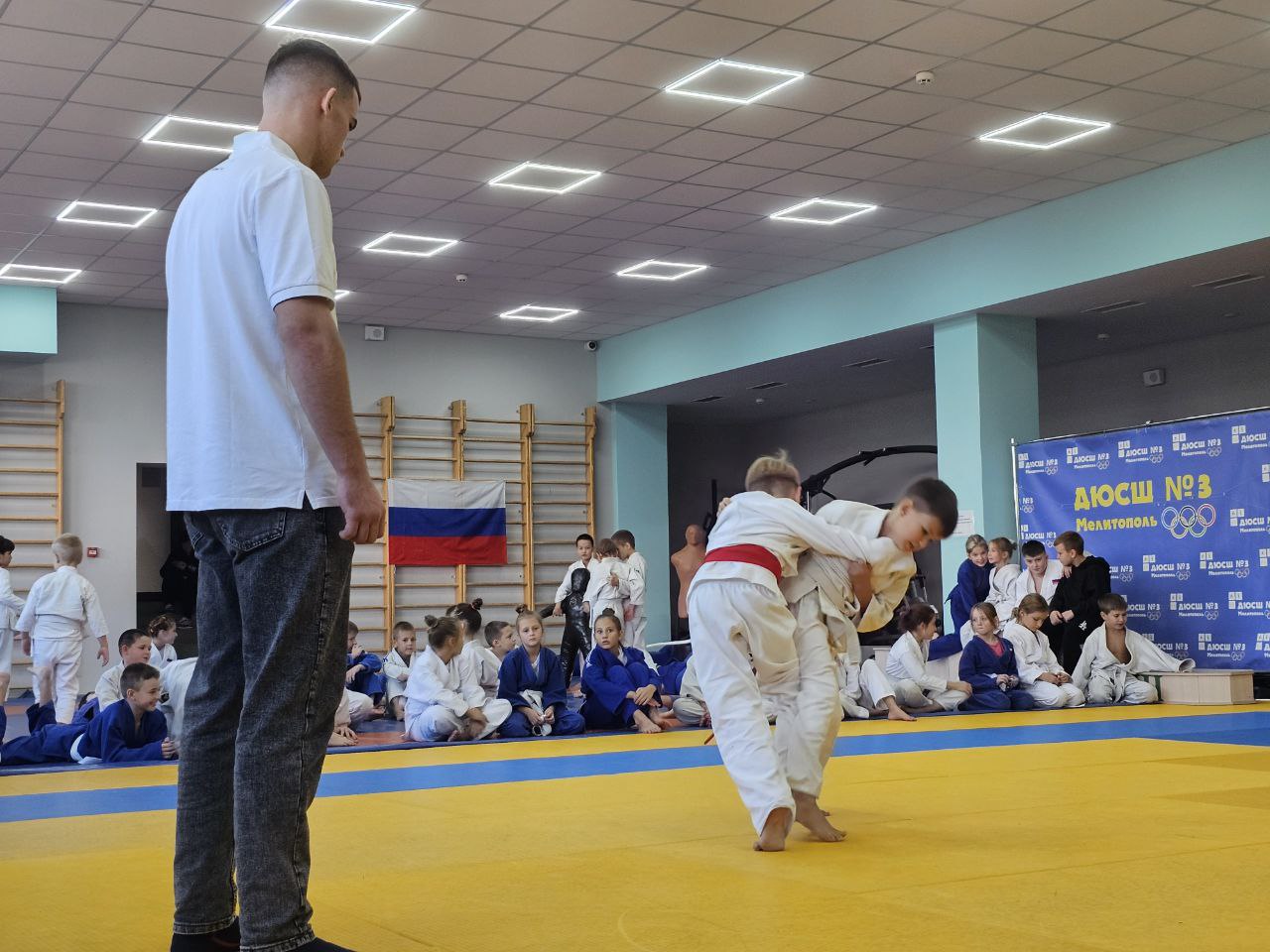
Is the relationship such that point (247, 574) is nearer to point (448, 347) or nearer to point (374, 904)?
point (374, 904)

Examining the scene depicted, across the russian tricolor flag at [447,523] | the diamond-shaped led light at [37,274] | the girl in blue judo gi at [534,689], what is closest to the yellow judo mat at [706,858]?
the girl in blue judo gi at [534,689]

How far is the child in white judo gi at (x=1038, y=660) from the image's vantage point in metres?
8.84

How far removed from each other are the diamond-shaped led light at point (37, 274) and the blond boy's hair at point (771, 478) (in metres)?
9.38

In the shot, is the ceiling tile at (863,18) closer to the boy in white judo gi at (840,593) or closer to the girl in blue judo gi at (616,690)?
the girl in blue judo gi at (616,690)

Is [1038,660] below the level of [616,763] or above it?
above

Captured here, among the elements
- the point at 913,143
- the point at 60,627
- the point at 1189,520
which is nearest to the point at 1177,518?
the point at 1189,520

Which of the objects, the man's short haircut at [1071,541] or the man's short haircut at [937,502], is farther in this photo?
the man's short haircut at [1071,541]

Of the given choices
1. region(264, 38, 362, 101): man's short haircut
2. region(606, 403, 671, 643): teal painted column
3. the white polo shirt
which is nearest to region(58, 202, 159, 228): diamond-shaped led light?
region(606, 403, 671, 643): teal painted column

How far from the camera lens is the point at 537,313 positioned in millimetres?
13938

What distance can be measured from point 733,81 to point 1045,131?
2311 millimetres

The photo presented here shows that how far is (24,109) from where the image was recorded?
7.95m

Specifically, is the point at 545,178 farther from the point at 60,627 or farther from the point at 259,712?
the point at 259,712

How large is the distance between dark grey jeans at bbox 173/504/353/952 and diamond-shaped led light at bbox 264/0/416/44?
5120 mm

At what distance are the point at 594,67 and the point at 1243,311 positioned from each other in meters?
6.93
